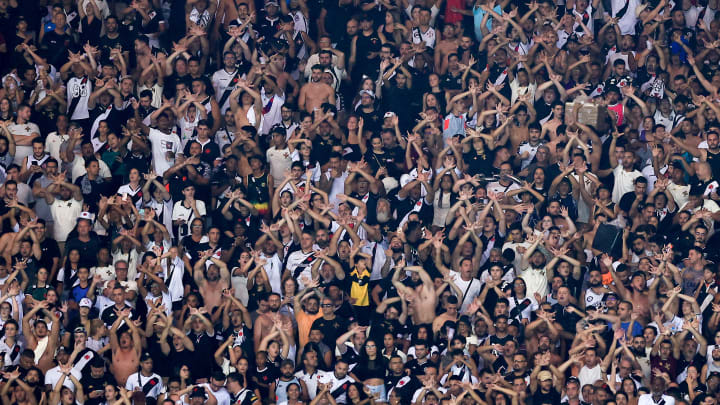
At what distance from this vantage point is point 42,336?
67.2 ft

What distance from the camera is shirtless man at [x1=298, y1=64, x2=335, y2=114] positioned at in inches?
874

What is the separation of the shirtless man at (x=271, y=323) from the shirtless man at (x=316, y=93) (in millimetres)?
2873

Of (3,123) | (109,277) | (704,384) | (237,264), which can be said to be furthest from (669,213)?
(3,123)

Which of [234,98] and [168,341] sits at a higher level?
[234,98]

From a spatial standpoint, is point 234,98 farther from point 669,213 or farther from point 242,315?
point 669,213

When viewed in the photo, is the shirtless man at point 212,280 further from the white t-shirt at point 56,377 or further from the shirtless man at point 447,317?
the shirtless man at point 447,317

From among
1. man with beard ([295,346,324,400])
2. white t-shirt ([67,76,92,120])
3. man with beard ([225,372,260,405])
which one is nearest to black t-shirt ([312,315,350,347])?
man with beard ([295,346,324,400])

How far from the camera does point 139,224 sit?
837 inches

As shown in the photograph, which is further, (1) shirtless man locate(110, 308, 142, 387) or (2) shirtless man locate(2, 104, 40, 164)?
(2) shirtless man locate(2, 104, 40, 164)

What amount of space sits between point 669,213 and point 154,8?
7209 mm

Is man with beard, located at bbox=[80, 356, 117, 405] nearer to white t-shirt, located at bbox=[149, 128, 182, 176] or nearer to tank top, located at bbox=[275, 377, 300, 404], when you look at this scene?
tank top, located at bbox=[275, 377, 300, 404]

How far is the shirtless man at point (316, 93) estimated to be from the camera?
2220 centimetres

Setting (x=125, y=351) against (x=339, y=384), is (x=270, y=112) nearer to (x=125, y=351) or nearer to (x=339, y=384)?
(x=125, y=351)

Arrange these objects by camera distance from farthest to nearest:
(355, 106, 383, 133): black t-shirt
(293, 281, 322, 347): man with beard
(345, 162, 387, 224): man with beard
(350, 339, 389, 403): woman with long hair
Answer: (355, 106, 383, 133): black t-shirt < (345, 162, 387, 224): man with beard < (293, 281, 322, 347): man with beard < (350, 339, 389, 403): woman with long hair
